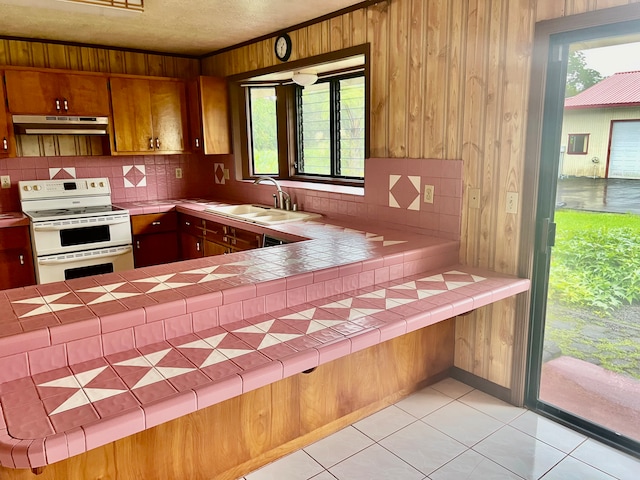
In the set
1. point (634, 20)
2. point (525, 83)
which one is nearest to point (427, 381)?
point (525, 83)

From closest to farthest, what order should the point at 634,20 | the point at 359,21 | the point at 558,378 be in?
1. the point at 634,20
2. the point at 558,378
3. the point at 359,21

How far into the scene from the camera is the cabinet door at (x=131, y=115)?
4469mm

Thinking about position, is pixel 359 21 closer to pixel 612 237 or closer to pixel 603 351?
pixel 612 237

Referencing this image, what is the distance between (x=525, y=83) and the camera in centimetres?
247

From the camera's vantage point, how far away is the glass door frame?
2.34 metres

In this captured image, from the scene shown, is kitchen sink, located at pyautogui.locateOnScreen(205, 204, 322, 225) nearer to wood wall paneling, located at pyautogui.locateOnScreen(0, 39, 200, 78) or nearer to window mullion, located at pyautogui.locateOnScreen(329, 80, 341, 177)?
window mullion, located at pyautogui.locateOnScreen(329, 80, 341, 177)

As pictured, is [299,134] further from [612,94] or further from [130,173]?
[612,94]

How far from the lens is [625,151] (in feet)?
7.28

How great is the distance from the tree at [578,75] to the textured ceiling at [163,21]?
58.5 inches

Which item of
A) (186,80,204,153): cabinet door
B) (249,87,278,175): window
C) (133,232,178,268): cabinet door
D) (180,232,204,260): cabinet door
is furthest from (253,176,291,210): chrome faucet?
(133,232,178,268): cabinet door

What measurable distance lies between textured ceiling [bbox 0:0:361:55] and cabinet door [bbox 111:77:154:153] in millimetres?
395

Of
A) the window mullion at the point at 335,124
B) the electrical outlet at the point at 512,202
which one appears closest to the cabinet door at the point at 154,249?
the window mullion at the point at 335,124

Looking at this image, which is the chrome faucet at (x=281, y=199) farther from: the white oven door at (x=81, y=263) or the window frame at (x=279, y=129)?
the white oven door at (x=81, y=263)

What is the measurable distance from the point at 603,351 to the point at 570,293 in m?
0.34
